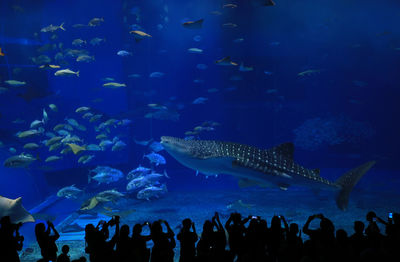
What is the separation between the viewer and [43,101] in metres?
15.0

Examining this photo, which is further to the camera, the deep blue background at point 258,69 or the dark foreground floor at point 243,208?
the deep blue background at point 258,69

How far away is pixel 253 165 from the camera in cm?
470

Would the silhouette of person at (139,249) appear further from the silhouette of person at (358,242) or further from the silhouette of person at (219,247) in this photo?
the silhouette of person at (358,242)

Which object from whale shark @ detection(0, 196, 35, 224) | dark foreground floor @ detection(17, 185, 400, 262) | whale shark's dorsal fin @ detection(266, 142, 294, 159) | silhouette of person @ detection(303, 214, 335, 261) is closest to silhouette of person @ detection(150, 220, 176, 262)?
silhouette of person @ detection(303, 214, 335, 261)

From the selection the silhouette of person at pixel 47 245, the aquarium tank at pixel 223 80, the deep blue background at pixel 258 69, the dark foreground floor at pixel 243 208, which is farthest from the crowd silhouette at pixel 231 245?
the deep blue background at pixel 258 69

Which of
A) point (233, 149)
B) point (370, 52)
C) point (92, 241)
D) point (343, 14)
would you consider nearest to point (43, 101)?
point (233, 149)

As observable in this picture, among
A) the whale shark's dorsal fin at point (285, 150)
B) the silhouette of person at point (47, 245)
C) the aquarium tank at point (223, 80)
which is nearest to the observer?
the silhouette of person at point (47, 245)

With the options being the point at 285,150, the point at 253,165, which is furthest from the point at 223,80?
the point at 253,165

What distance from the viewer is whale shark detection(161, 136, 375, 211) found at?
14.7 ft

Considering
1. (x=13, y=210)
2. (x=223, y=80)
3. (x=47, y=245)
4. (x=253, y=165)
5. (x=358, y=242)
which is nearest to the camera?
(x=358, y=242)

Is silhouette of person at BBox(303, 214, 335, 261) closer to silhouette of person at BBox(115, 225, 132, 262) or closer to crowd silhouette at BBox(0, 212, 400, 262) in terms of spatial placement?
crowd silhouette at BBox(0, 212, 400, 262)

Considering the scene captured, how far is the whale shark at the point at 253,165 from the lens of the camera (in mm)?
4469

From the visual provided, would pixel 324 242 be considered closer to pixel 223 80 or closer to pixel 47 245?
pixel 47 245

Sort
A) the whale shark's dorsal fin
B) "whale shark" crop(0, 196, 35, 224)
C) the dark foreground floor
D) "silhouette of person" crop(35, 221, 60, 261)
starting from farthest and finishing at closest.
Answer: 1. the dark foreground floor
2. "whale shark" crop(0, 196, 35, 224)
3. the whale shark's dorsal fin
4. "silhouette of person" crop(35, 221, 60, 261)
